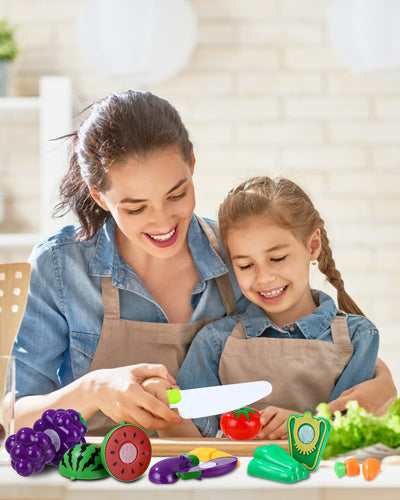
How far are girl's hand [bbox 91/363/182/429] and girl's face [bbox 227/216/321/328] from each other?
0.38 metres

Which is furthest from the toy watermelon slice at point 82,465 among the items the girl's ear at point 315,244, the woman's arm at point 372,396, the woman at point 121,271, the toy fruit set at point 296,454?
the girl's ear at point 315,244

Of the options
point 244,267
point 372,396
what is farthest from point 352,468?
point 244,267

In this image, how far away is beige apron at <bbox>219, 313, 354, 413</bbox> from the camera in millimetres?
1411

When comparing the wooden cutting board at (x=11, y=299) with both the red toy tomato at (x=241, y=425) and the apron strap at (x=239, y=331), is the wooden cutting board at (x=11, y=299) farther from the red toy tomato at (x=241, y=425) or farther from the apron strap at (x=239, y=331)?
the apron strap at (x=239, y=331)

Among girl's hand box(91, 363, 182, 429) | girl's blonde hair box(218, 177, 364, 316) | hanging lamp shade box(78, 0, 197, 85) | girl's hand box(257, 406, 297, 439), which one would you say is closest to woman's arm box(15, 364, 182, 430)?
girl's hand box(91, 363, 182, 429)

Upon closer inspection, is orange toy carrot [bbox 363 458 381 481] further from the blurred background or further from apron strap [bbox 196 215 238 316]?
the blurred background

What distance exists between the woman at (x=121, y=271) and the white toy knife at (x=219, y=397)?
191 mm

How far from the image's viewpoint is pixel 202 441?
3.48 feet

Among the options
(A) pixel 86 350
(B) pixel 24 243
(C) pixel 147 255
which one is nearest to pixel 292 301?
(C) pixel 147 255

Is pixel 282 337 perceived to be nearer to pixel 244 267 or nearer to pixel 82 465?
pixel 244 267

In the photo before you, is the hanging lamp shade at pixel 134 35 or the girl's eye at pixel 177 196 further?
the hanging lamp shade at pixel 134 35

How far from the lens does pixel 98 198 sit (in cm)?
145

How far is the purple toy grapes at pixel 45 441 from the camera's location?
0.78m

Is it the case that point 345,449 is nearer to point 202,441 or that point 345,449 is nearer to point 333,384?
point 202,441
